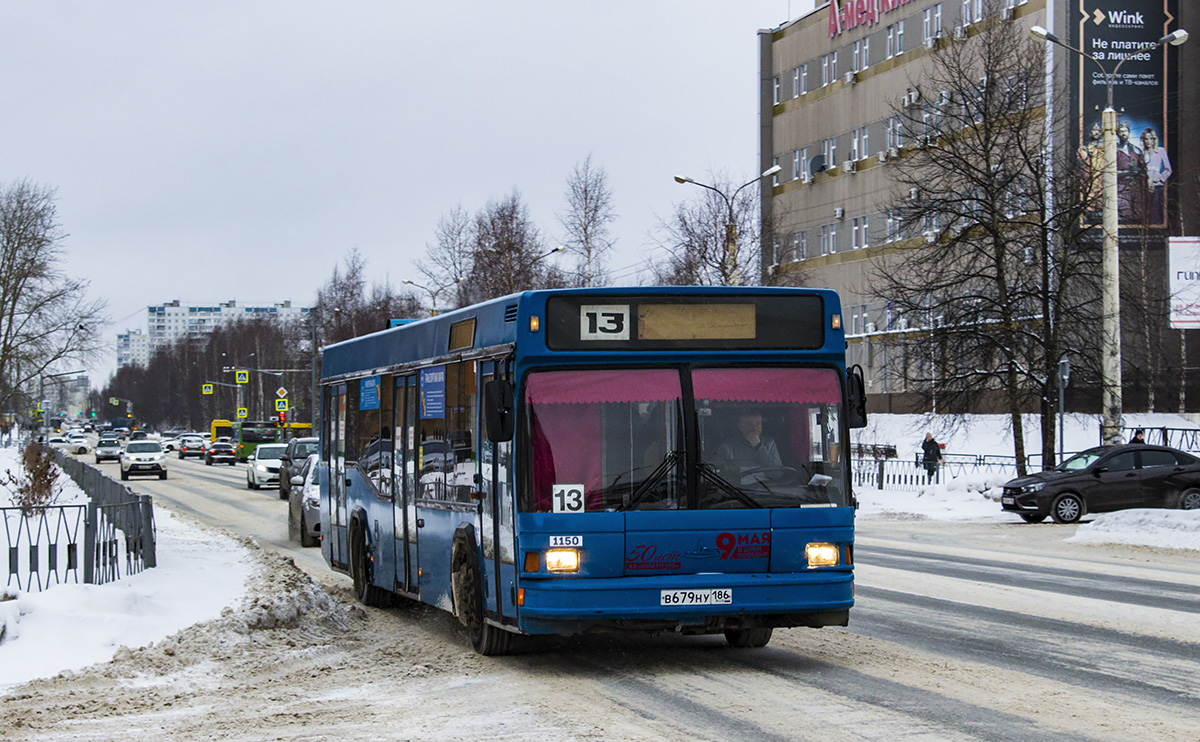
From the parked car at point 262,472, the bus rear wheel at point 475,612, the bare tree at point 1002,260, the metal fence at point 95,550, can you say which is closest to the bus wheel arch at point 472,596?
the bus rear wheel at point 475,612

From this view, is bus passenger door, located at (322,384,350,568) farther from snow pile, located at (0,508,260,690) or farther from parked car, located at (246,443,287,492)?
parked car, located at (246,443,287,492)

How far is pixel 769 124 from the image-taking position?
77688 mm

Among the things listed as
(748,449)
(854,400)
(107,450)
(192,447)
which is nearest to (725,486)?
(748,449)

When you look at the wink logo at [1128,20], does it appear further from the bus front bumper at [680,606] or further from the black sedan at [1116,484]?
the bus front bumper at [680,606]

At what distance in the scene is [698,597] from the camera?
930 cm

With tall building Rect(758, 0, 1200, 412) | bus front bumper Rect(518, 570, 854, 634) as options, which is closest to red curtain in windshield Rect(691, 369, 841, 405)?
bus front bumper Rect(518, 570, 854, 634)

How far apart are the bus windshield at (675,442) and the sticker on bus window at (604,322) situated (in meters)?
0.25

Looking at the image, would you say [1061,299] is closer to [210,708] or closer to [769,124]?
[210,708]

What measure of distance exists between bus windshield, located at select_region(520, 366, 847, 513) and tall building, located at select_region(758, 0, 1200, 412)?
107 feet

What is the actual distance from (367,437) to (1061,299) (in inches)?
979

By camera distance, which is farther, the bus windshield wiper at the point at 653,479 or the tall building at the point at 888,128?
the tall building at the point at 888,128

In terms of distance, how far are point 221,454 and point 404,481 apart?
6977cm

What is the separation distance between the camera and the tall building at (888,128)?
190 feet

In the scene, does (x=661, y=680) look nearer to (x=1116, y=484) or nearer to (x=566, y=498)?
(x=566, y=498)
